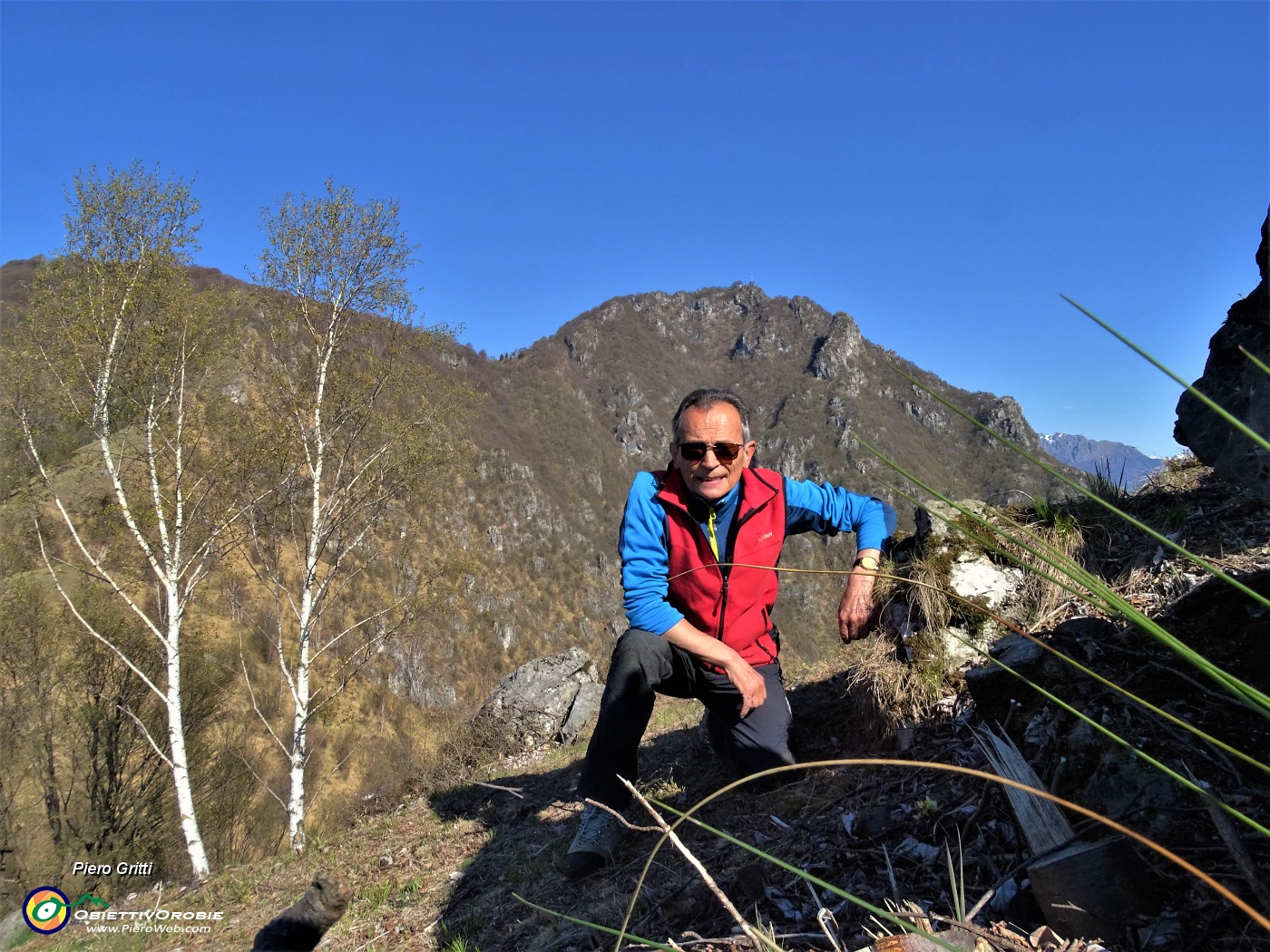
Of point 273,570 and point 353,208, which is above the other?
point 353,208

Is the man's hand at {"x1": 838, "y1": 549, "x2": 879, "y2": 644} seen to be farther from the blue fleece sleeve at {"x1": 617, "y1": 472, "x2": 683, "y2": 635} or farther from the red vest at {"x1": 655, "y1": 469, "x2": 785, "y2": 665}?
the blue fleece sleeve at {"x1": 617, "y1": 472, "x2": 683, "y2": 635}

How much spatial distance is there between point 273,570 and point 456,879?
9.19m

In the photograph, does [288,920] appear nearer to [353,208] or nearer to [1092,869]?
[1092,869]

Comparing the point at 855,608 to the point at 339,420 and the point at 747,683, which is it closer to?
the point at 747,683

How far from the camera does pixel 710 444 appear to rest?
2996 mm

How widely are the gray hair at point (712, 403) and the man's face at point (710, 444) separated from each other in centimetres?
2

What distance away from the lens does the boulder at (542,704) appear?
30.4 ft

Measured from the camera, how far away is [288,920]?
1754 millimetres

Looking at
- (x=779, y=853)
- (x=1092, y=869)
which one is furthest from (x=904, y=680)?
(x=1092, y=869)

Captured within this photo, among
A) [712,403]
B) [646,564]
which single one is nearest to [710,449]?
[712,403]

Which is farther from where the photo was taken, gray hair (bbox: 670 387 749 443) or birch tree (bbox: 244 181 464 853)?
birch tree (bbox: 244 181 464 853)

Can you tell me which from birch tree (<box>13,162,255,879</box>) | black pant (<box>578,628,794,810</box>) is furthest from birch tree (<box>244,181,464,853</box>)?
black pant (<box>578,628,794,810</box>)

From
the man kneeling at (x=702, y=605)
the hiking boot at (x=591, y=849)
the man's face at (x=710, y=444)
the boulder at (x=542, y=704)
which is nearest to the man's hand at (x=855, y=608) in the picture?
the man kneeling at (x=702, y=605)

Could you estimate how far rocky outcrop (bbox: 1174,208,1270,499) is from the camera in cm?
262
